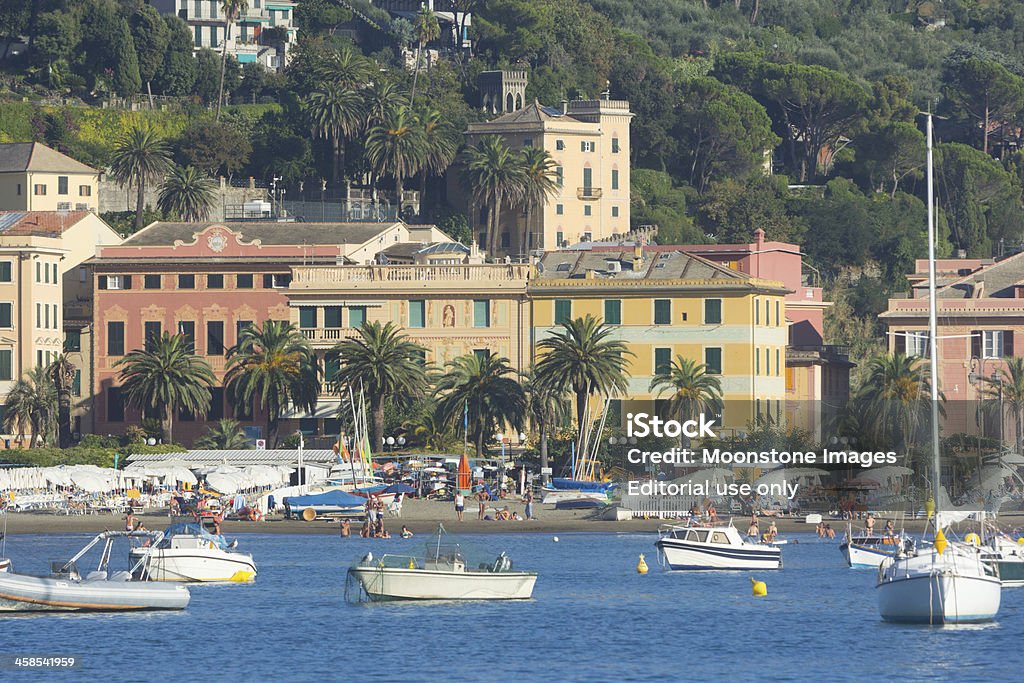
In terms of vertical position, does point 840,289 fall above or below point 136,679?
above

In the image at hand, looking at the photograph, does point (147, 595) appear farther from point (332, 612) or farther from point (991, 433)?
point (991, 433)

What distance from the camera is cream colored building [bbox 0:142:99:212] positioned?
16888cm

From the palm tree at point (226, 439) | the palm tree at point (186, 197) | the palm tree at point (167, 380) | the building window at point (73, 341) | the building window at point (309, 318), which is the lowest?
the palm tree at point (226, 439)

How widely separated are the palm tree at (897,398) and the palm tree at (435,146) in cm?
5118

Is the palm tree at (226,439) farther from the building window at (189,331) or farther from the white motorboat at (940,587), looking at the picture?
the white motorboat at (940,587)

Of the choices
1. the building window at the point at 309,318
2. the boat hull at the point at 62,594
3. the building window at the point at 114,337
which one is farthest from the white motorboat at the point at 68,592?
the building window at the point at 114,337

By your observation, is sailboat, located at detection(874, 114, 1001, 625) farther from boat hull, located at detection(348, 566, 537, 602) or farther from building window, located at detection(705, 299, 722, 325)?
building window, located at detection(705, 299, 722, 325)

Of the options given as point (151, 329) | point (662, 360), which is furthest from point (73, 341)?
point (662, 360)

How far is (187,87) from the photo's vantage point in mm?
197500

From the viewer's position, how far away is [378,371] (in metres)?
128

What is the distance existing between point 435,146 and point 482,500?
63476mm

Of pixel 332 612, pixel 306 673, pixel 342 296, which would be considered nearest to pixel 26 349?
pixel 342 296

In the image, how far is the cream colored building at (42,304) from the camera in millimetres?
142250

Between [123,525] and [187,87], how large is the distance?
86750 mm
